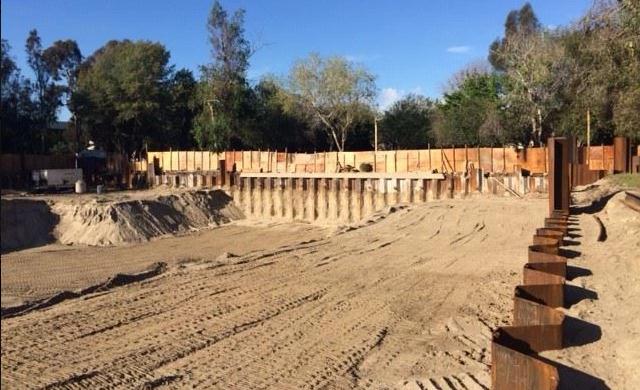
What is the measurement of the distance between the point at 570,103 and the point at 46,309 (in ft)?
127

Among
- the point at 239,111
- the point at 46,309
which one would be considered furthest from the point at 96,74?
the point at 46,309

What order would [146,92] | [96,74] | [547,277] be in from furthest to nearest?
[146,92], [96,74], [547,277]

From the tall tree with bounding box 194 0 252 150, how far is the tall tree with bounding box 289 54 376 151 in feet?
28.5

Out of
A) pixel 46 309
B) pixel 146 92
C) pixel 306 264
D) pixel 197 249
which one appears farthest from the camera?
pixel 146 92

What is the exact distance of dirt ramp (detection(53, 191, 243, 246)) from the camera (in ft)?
93.7

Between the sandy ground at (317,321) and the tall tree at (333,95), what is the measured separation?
41857 mm

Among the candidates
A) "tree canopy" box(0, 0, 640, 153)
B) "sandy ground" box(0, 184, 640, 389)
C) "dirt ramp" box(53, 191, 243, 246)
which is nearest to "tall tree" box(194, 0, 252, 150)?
"tree canopy" box(0, 0, 640, 153)

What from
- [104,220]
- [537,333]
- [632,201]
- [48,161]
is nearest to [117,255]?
[104,220]

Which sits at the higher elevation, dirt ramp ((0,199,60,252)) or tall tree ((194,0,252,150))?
tall tree ((194,0,252,150))

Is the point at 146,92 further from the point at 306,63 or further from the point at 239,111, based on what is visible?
the point at 306,63

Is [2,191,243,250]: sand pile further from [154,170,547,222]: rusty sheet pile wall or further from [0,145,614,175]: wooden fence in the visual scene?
[154,170,547,222]: rusty sheet pile wall

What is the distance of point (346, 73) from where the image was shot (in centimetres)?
5950

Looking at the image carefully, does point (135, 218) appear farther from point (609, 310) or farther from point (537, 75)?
point (537, 75)

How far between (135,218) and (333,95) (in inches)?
1240
